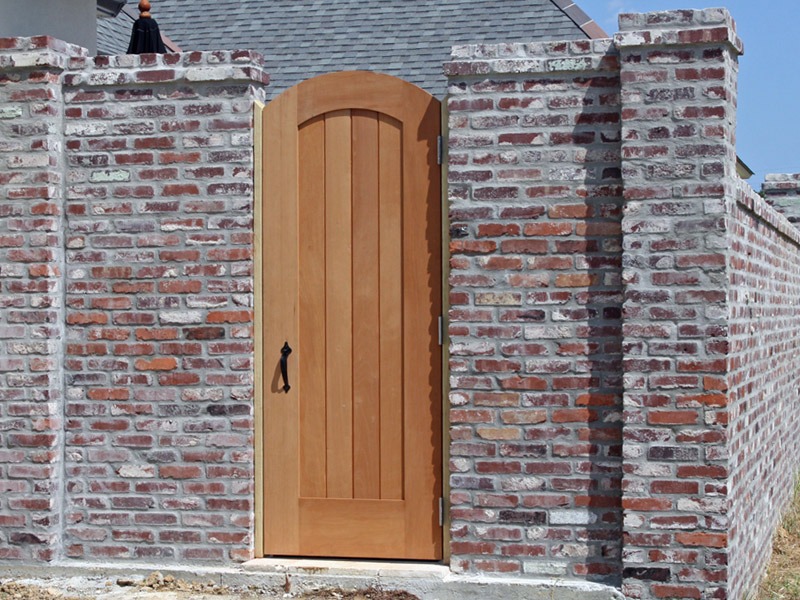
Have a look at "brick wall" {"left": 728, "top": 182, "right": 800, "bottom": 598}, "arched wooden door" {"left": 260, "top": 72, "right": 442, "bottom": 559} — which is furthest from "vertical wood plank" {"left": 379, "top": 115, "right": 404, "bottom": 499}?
"brick wall" {"left": 728, "top": 182, "right": 800, "bottom": 598}

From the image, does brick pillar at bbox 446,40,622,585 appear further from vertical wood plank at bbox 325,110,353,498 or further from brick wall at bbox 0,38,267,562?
brick wall at bbox 0,38,267,562

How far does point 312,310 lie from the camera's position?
18.6ft

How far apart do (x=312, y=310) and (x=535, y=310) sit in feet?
3.67

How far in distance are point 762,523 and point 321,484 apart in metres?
2.62

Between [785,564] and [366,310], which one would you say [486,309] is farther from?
[785,564]

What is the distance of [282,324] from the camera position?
5688 mm

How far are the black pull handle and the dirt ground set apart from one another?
101 cm

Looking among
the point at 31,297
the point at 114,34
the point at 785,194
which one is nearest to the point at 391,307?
the point at 31,297

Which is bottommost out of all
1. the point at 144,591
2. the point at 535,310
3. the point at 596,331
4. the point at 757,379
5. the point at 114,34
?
the point at 144,591

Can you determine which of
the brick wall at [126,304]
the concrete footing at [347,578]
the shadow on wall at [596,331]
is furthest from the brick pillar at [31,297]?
the shadow on wall at [596,331]

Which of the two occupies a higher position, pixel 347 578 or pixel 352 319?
pixel 352 319

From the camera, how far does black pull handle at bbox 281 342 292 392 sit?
566cm

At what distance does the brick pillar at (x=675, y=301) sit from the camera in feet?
16.9

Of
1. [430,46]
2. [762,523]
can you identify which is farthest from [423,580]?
[430,46]
